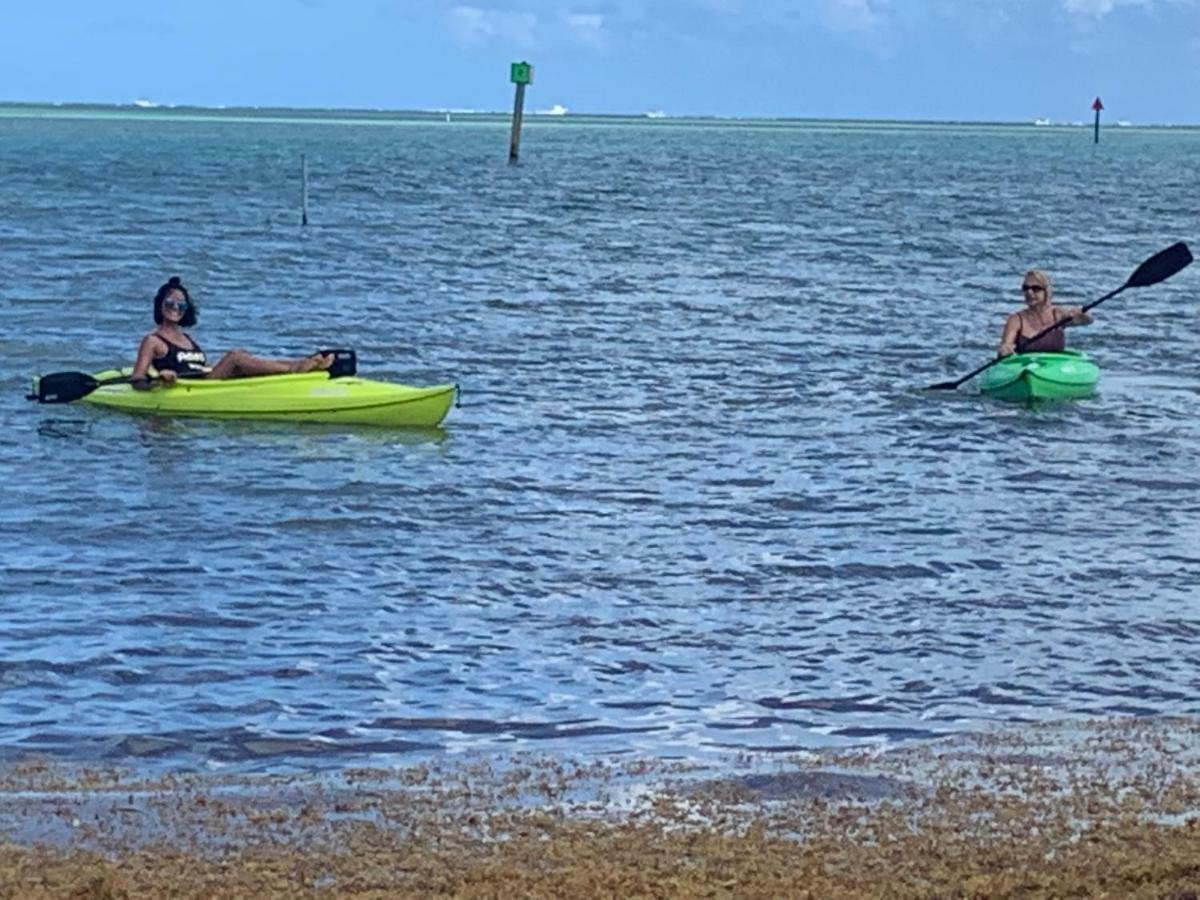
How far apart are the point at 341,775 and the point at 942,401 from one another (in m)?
11.9

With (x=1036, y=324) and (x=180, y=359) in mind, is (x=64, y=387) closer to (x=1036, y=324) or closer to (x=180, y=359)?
(x=180, y=359)

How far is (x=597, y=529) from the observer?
42.5ft

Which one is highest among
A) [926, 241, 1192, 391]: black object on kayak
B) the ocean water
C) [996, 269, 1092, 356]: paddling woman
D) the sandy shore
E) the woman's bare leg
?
[926, 241, 1192, 391]: black object on kayak

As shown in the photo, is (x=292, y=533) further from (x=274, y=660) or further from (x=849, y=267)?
(x=849, y=267)

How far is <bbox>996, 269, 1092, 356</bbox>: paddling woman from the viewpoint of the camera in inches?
727

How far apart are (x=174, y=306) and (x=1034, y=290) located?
6.95m

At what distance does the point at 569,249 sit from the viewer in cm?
3884

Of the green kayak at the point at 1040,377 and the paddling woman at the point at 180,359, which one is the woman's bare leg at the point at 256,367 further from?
the green kayak at the point at 1040,377

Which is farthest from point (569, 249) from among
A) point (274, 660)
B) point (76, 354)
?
point (274, 660)

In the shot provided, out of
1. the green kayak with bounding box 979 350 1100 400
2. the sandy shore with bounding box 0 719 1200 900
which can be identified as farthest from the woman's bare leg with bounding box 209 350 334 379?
the sandy shore with bounding box 0 719 1200 900

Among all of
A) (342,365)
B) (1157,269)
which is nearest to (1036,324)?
(1157,269)

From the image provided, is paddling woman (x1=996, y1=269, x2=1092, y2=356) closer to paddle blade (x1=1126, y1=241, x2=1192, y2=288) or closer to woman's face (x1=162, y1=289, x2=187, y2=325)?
paddle blade (x1=1126, y1=241, x2=1192, y2=288)

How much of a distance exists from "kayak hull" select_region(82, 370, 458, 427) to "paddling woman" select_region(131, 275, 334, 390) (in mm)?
202

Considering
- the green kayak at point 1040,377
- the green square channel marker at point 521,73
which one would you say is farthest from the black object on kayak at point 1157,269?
the green square channel marker at point 521,73
